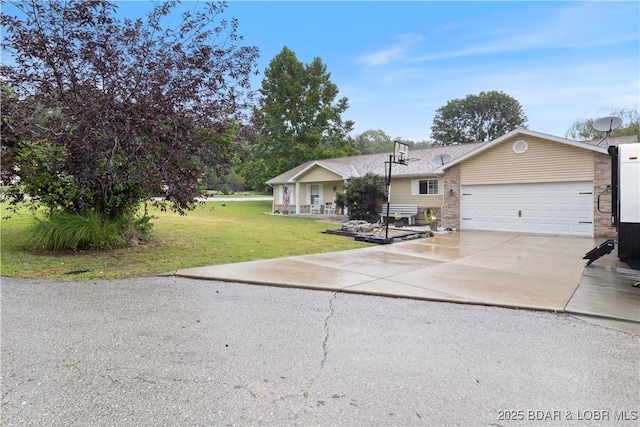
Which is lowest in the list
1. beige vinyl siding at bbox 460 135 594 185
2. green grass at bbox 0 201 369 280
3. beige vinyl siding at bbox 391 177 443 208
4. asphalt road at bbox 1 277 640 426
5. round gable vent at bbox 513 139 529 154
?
asphalt road at bbox 1 277 640 426

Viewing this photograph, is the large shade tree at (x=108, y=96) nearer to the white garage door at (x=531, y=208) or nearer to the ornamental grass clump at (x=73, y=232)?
the ornamental grass clump at (x=73, y=232)

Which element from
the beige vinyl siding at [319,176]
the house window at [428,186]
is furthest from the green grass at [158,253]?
the beige vinyl siding at [319,176]

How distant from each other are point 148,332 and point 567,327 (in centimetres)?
459

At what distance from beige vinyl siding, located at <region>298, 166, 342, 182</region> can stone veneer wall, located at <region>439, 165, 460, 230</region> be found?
687cm

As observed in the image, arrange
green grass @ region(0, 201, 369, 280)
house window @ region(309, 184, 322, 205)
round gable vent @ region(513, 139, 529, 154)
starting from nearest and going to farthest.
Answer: green grass @ region(0, 201, 369, 280)
round gable vent @ region(513, 139, 529, 154)
house window @ region(309, 184, 322, 205)

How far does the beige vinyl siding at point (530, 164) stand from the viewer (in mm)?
12625

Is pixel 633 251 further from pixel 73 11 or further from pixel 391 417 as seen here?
pixel 73 11

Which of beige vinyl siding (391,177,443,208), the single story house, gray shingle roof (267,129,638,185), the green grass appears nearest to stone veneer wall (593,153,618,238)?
the single story house

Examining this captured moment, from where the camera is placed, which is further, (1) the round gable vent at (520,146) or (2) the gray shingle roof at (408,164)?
(2) the gray shingle roof at (408,164)

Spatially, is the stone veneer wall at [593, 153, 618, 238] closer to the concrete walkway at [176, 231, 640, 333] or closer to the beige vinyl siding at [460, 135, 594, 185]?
the beige vinyl siding at [460, 135, 594, 185]

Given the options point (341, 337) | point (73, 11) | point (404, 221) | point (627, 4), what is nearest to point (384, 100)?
point (404, 221)

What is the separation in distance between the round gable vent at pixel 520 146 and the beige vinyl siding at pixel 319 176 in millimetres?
9580

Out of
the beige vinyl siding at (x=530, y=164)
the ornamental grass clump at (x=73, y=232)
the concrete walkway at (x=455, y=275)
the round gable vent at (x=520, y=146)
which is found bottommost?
the concrete walkway at (x=455, y=275)

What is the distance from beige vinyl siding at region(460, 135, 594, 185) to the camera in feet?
41.4
